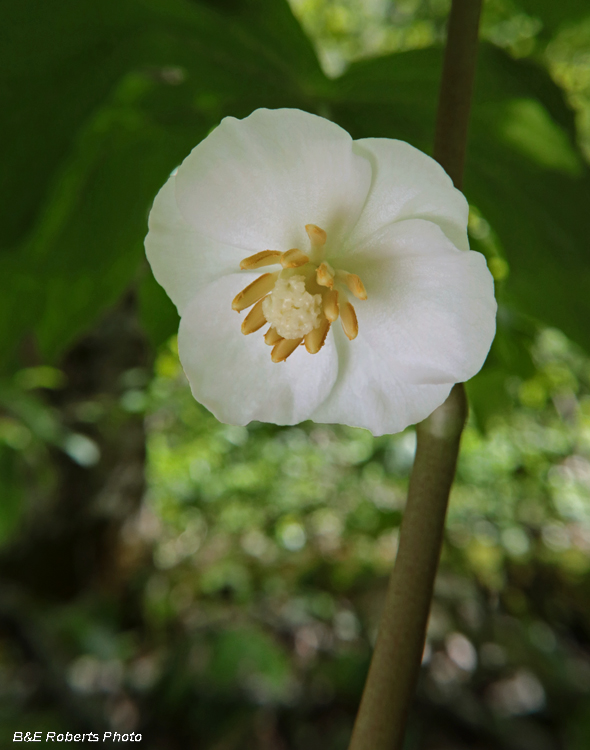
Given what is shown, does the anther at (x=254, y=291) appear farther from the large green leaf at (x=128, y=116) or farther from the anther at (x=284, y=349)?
the large green leaf at (x=128, y=116)

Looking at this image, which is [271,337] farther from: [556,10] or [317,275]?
[556,10]

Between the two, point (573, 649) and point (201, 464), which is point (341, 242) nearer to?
point (573, 649)

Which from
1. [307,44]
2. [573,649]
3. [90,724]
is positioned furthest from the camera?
[573,649]

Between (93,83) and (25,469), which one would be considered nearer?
(93,83)

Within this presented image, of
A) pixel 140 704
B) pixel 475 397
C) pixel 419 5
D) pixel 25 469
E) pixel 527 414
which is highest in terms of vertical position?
pixel 475 397

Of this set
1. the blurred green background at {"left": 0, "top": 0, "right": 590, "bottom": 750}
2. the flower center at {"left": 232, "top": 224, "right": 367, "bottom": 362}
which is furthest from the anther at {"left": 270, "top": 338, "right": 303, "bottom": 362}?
the blurred green background at {"left": 0, "top": 0, "right": 590, "bottom": 750}

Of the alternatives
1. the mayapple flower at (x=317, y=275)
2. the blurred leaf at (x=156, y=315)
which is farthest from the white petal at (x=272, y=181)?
the blurred leaf at (x=156, y=315)

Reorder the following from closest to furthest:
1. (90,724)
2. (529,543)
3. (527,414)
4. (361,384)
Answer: (361,384) → (90,724) → (529,543) → (527,414)

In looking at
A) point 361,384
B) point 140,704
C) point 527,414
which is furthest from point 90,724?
point 527,414
